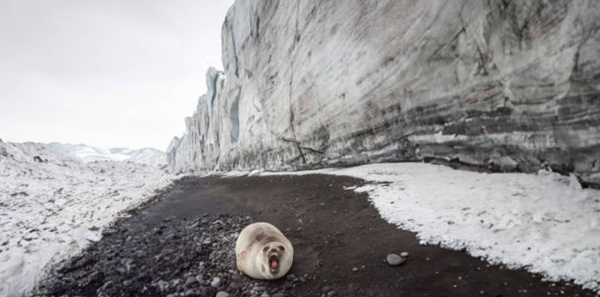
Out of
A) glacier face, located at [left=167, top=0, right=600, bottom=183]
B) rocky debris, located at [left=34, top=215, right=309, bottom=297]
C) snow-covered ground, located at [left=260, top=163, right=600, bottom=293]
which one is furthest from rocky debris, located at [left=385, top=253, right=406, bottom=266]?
glacier face, located at [left=167, top=0, right=600, bottom=183]

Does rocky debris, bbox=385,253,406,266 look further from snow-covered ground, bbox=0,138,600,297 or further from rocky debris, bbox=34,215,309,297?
rocky debris, bbox=34,215,309,297

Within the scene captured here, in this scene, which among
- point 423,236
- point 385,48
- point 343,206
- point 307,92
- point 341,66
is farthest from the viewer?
point 307,92

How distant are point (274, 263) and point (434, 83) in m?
9.31

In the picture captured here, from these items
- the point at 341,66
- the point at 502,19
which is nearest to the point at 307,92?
the point at 341,66

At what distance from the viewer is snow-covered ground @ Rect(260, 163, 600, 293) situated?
4.85 metres

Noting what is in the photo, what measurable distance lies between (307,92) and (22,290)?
17.4m

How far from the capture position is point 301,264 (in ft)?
20.7

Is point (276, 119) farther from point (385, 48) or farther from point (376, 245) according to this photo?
point (376, 245)

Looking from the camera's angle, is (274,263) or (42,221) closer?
(274,263)

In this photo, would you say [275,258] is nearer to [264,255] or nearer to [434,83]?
[264,255]

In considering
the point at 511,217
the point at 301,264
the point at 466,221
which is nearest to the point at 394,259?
the point at 301,264

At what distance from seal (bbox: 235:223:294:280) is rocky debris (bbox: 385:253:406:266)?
1873 mm

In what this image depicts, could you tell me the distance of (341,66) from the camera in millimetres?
17344

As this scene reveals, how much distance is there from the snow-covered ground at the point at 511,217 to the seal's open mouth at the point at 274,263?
10.3 ft
